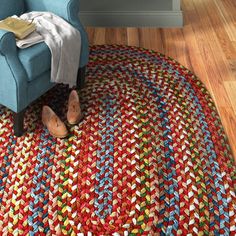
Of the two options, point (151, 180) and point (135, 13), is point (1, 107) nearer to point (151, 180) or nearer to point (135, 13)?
point (151, 180)

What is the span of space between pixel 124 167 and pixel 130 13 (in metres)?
1.84

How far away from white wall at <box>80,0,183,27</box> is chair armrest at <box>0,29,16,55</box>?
1554mm

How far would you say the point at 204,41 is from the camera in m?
3.22

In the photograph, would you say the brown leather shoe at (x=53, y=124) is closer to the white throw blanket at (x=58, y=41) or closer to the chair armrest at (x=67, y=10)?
the white throw blanket at (x=58, y=41)

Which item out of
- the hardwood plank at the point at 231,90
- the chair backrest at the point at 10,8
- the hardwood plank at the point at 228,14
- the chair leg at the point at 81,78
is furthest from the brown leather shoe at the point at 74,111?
the hardwood plank at the point at 228,14

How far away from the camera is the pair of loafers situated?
215cm

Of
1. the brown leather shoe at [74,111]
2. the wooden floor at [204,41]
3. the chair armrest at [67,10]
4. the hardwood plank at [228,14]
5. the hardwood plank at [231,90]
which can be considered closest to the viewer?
the brown leather shoe at [74,111]

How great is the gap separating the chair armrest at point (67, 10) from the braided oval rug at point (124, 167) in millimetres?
281

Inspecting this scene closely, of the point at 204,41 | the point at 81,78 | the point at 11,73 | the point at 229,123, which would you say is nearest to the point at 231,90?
the point at 229,123

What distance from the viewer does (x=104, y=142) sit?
214cm

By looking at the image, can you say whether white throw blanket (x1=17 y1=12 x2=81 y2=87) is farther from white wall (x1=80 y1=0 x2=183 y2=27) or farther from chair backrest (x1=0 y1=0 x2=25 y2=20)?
white wall (x1=80 y1=0 x2=183 y2=27)

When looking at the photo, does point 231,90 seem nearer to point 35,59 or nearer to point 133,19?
point 133,19

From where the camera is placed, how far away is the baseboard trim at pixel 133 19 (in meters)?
3.40

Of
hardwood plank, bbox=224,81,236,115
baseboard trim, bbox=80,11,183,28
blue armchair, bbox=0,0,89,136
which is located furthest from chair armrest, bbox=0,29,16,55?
baseboard trim, bbox=80,11,183,28
